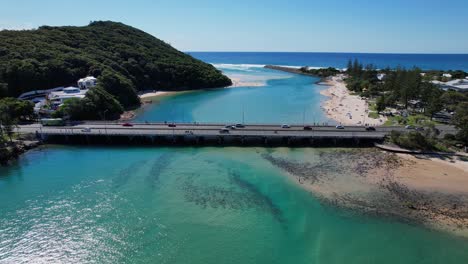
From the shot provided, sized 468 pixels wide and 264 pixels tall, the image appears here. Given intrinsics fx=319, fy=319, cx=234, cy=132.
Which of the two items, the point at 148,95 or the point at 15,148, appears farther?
the point at 148,95

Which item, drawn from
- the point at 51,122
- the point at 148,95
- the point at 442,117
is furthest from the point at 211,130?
the point at 148,95

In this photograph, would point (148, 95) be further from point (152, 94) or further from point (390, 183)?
point (390, 183)

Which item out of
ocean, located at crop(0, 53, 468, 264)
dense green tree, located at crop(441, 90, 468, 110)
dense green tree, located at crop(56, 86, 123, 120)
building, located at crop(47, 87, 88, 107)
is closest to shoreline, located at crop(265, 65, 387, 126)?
dense green tree, located at crop(441, 90, 468, 110)

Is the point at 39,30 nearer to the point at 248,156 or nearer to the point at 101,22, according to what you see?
the point at 101,22

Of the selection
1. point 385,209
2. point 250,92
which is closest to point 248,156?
point 385,209

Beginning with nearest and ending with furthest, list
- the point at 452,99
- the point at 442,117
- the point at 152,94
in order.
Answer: the point at 442,117
the point at 452,99
the point at 152,94

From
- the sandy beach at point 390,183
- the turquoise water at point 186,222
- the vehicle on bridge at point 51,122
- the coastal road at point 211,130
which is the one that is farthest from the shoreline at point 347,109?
the vehicle on bridge at point 51,122
